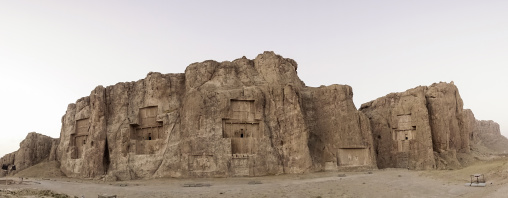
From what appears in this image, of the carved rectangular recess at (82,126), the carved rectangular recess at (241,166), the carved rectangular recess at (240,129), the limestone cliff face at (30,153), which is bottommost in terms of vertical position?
the carved rectangular recess at (241,166)

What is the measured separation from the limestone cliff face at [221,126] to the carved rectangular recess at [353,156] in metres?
0.11

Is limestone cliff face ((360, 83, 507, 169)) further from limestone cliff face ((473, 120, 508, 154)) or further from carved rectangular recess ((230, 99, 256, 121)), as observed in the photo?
carved rectangular recess ((230, 99, 256, 121))

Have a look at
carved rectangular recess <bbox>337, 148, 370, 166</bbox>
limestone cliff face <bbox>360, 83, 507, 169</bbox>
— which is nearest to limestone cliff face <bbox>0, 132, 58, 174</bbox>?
carved rectangular recess <bbox>337, 148, 370, 166</bbox>

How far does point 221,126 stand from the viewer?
1593 inches

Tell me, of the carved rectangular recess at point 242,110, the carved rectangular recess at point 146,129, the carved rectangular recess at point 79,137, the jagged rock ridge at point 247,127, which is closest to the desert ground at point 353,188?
the jagged rock ridge at point 247,127

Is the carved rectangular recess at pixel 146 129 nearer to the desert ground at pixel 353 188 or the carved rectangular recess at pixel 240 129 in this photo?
the carved rectangular recess at pixel 240 129

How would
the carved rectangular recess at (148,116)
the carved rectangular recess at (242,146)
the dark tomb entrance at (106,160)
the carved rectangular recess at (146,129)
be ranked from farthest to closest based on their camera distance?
the carved rectangular recess at (148,116), the dark tomb entrance at (106,160), the carved rectangular recess at (146,129), the carved rectangular recess at (242,146)

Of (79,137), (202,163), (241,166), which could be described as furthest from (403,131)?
(79,137)

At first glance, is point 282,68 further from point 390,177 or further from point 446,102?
point 446,102

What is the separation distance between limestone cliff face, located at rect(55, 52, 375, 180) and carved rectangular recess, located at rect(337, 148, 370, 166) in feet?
0.36

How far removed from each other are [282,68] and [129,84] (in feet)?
63.5

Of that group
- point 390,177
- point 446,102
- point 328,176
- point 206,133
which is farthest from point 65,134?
point 446,102

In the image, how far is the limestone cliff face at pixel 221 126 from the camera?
130ft

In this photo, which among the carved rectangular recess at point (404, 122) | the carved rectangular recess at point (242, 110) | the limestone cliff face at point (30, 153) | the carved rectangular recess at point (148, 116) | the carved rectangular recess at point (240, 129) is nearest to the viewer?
the carved rectangular recess at point (240, 129)
